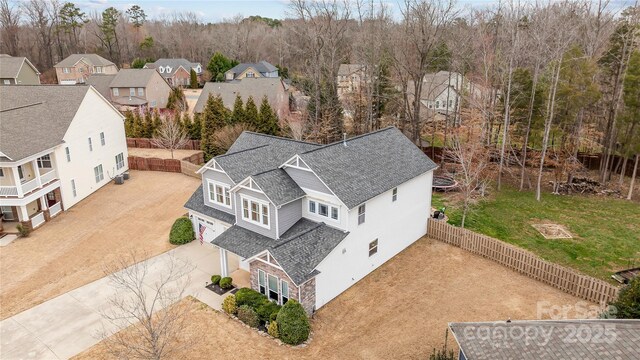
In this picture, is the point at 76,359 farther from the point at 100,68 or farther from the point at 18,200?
the point at 100,68

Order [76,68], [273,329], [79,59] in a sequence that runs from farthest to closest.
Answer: [76,68] → [79,59] → [273,329]

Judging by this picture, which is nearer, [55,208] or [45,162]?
[55,208]

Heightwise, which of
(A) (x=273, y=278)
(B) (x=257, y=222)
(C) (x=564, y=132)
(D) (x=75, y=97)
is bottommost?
(A) (x=273, y=278)

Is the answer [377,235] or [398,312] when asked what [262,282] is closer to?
[398,312]

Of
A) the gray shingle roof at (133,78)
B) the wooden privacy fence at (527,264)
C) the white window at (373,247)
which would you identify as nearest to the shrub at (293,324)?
the white window at (373,247)

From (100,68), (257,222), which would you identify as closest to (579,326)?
(257,222)

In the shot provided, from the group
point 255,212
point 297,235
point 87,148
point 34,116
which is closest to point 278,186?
point 255,212
